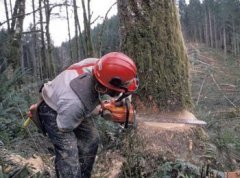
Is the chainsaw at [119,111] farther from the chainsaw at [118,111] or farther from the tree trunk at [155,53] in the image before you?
the tree trunk at [155,53]

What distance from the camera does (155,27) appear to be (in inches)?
193

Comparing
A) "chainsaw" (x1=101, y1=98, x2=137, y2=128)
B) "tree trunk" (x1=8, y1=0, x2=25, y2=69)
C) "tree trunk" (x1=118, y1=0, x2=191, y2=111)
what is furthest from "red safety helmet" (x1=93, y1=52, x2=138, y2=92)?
"tree trunk" (x1=8, y1=0, x2=25, y2=69)

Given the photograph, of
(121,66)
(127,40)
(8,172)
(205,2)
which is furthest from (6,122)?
(205,2)

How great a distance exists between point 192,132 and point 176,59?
0.94m

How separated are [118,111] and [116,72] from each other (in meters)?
0.48

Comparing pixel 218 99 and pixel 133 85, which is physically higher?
pixel 133 85

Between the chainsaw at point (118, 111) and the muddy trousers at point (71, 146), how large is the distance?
442 mm

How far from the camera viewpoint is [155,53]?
4.89 meters

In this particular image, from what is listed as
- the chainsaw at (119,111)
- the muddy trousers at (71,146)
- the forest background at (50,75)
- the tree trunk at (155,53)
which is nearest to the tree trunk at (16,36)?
the forest background at (50,75)

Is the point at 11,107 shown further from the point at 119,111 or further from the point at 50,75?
the point at 50,75

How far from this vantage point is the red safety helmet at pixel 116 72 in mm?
3529

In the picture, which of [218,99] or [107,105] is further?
[218,99]

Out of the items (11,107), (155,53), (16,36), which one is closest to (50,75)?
(16,36)

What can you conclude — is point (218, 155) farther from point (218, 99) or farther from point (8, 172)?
point (218, 99)
